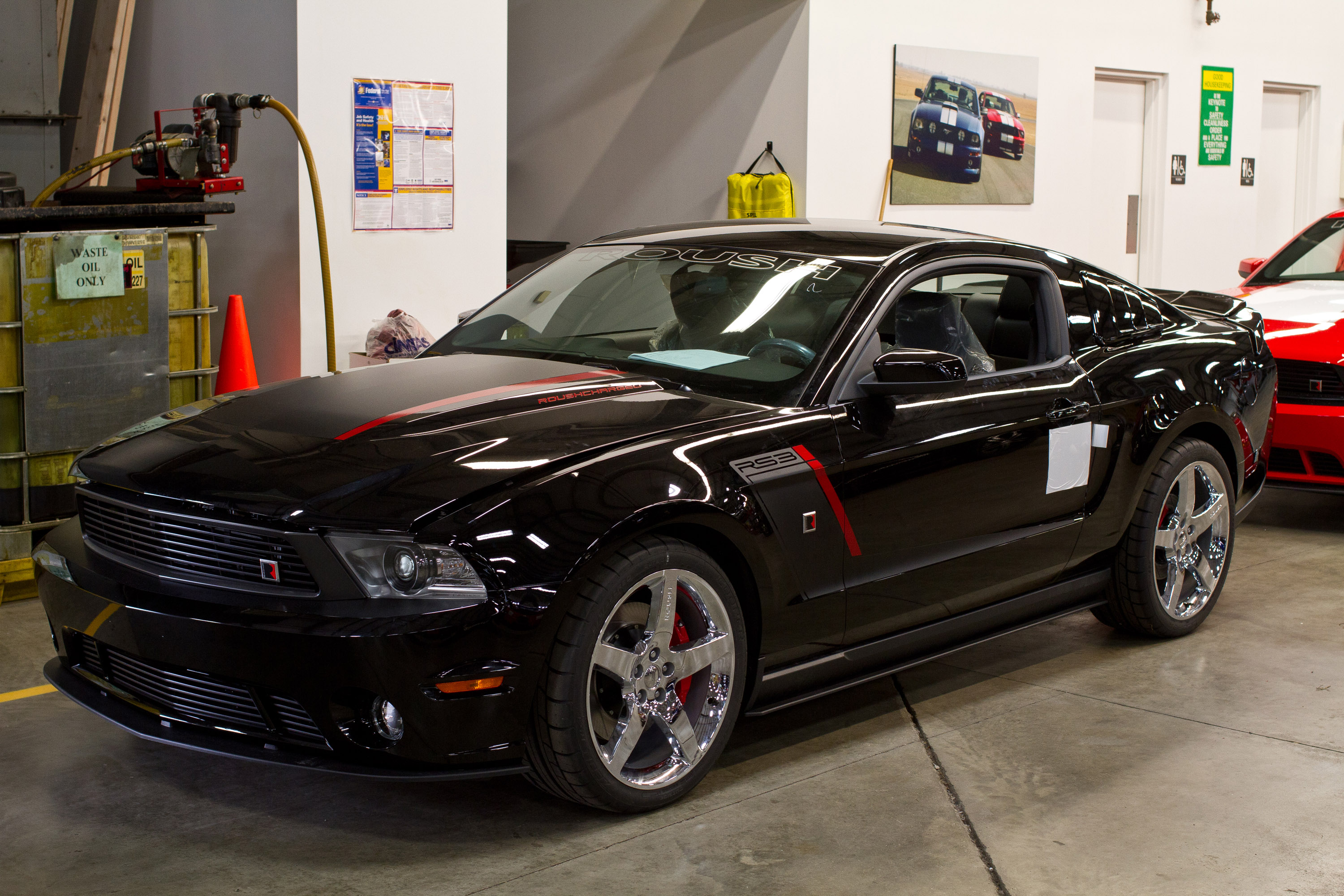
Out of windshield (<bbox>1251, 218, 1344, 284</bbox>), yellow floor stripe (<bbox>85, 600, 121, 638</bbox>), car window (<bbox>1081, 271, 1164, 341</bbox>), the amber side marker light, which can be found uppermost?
windshield (<bbox>1251, 218, 1344, 284</bbox>)

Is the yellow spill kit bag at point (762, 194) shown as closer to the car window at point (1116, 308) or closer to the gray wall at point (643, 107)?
the gray wall at point (643, 107)

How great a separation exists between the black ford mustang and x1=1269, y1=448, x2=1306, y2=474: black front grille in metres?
2.04

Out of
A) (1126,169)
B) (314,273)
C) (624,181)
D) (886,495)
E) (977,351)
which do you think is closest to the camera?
(886,495)

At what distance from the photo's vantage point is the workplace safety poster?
695 cm

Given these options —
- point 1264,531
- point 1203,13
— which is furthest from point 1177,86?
point 1264,531

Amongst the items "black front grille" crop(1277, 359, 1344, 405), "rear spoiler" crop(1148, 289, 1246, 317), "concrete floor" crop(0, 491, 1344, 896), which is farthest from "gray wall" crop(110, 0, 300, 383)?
"black front grille" crop(1277, 359, 1344, 405)

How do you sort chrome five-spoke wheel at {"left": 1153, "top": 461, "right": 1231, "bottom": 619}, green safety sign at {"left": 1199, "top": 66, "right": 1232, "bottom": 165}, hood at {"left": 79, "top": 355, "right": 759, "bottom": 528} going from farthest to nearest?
green safety sign at {"left": 1199, "top": 66, "right": 1232, "bottom": 165}, chrome five-spoke wheel at {"left": 1153, "top": 461, "right": 1231, "bottom": 619}, hood at {"left": 79, "top": 355, "right": 759, "bottom": 528}

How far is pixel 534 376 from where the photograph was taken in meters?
3.57

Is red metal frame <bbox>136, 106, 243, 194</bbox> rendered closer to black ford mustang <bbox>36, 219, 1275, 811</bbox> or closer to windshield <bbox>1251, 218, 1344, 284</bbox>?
black ford mustang <bbox>36, 219, 1275, 811</bbox>

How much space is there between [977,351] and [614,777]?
1.95 metres

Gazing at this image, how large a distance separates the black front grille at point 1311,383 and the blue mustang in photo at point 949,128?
4.42m

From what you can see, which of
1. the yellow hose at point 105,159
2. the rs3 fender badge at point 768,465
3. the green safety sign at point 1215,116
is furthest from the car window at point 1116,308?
the green safety sign at point 1215,116

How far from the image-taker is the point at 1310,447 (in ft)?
20.1

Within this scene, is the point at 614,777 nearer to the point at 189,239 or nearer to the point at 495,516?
the point at 495,516
